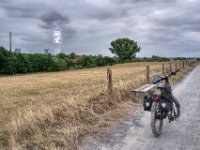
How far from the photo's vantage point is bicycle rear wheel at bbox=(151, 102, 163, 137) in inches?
326

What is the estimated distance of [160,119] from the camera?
8703 mm

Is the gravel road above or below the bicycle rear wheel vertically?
below

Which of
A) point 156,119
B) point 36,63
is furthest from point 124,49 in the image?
point 156,119

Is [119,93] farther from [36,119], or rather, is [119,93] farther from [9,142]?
[9,142]

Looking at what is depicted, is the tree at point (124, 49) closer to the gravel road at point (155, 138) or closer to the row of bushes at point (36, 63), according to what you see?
the row of bushes at point (36, 63)

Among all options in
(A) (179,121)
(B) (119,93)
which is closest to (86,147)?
(A) (179,121)

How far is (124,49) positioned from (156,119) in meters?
140

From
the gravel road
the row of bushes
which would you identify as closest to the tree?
the row of bushes

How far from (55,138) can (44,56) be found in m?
82.6

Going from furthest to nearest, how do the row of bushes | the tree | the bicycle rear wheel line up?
the tree
the row of bushes
the bicycle rear wheel

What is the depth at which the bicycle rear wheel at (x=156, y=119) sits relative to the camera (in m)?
8.28

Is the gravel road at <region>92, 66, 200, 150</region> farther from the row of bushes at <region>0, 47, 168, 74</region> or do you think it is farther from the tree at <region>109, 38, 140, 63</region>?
the tree at <region>109, 38, 140, 63</region>

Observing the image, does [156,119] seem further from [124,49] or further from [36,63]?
[124,49]

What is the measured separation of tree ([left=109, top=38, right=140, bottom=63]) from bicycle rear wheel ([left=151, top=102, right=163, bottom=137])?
451ft
